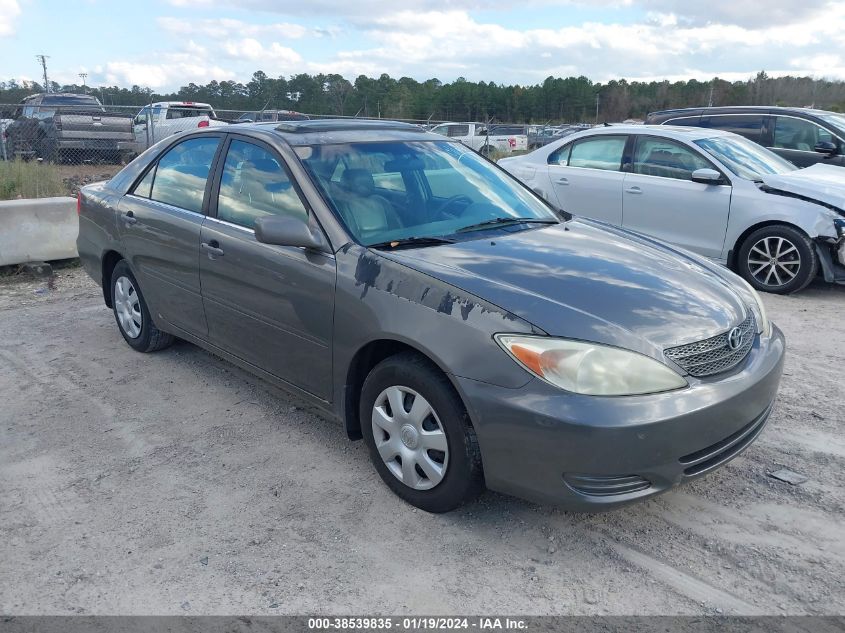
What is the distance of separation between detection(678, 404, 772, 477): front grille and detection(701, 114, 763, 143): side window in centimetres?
808

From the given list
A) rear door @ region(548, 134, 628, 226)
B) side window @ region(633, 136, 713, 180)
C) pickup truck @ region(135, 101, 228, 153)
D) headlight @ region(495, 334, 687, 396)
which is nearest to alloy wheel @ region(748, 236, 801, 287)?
side window @ region(633, 136, 713, 180)

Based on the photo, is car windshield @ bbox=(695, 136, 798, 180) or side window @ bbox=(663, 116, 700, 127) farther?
side window @ bbox=(663, 116, 700, 127)

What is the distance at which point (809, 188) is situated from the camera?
697cm

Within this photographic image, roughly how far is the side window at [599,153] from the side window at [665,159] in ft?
0.78

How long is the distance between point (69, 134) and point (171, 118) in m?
4.03

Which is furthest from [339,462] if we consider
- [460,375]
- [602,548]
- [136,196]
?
[136,196]

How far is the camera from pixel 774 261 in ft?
23.0

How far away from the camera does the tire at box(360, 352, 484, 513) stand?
2.95 m

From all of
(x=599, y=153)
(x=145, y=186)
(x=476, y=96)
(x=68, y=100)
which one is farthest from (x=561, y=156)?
(x=476, y=96)

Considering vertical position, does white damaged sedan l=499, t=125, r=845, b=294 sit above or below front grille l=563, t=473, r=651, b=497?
above

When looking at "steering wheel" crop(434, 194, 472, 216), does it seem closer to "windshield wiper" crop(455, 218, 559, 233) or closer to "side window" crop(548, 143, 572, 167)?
"windshield wiper" crop(455, 218, 559, 233)

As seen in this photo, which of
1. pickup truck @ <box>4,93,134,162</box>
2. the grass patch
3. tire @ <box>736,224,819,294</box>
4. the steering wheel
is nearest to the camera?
the steering wheel

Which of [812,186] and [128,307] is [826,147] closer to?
[812,186]

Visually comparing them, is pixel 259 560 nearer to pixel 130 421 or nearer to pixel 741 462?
pixel 130 421
